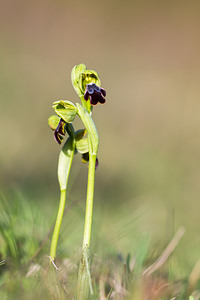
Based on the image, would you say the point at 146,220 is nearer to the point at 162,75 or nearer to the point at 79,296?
the point at 79,296

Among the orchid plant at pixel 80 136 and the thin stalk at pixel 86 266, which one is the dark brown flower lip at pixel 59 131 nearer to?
the orchid plant at pixel 80 136

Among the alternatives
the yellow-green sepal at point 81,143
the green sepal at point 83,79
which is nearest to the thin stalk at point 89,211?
the yellow-green sepal at point 81,143

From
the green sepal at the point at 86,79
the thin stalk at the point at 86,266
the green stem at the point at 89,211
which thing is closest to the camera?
the thin stalk at the point at 86,266

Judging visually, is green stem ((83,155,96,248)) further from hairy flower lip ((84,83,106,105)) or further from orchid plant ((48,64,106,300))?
hairy flower lip ((84,83,106,105))

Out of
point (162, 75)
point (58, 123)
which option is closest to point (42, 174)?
point (58, 123)

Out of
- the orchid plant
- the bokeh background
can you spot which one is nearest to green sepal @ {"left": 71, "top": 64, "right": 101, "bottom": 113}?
A: the orchid plant

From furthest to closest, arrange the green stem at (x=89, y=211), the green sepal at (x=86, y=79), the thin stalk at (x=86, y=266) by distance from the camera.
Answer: the green sepal at (x=86, y=79) < the green stem at (x=89, y=211) < the thin stalk at (x=86, y=266)
